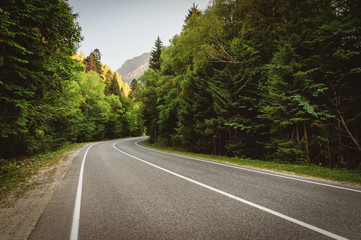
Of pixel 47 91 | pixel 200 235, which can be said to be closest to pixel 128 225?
pixel 200 235

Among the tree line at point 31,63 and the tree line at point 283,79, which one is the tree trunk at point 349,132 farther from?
the tree line at point 31,63

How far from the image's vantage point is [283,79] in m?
8.77

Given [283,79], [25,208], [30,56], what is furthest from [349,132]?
[30,56]

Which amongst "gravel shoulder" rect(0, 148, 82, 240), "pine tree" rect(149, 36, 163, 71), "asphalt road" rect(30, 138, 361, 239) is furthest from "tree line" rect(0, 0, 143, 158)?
"pine tree" rect(149, 36, 163, 71)

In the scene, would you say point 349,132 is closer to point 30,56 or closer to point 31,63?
point 31,63

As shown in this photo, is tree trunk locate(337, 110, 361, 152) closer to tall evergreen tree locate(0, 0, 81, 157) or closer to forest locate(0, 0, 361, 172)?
forest locate(0, 0, 361, 172)

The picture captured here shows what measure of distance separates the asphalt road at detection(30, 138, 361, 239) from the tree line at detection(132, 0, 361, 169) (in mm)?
4528

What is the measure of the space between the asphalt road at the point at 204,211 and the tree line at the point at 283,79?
4528mm

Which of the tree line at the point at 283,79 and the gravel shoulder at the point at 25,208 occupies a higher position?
the tree line at the point at 283,79

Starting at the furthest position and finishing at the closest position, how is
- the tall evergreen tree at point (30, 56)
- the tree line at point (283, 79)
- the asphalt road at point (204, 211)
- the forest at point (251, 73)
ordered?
the tree line at point (283, 79), the forest at point (251, 73), the tall evergreen tree at point (30, 56), the asphalt road at point (204, 211)

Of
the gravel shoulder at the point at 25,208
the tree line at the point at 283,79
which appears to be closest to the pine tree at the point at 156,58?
the tree line at the point at 283,79

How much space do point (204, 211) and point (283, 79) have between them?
8.91 m

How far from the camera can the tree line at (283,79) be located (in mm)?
7254

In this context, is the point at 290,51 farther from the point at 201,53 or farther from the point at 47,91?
the point at 47,91
